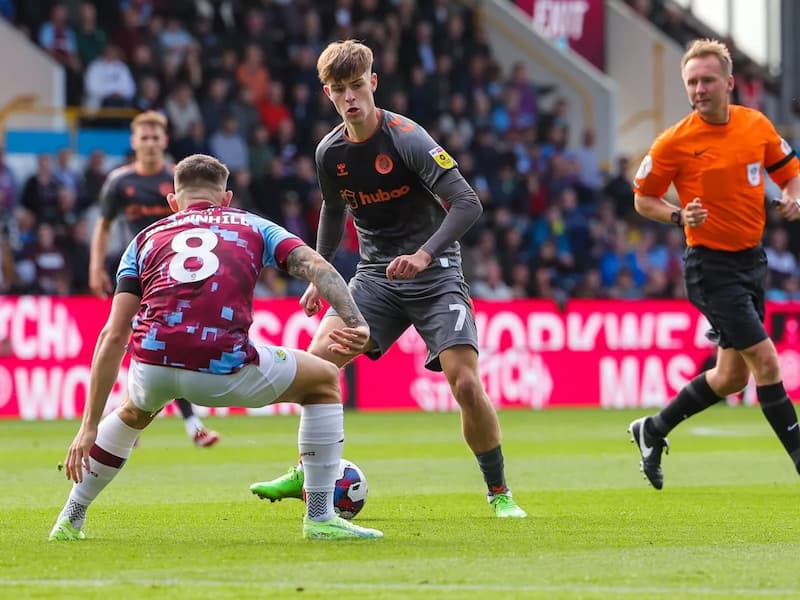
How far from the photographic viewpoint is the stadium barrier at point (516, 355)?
687 inches

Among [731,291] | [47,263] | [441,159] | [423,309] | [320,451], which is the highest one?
[441,159]

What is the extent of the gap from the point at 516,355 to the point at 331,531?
41.0 feet

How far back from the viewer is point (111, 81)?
21469 millimetres

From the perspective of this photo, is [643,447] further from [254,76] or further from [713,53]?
[254,76]

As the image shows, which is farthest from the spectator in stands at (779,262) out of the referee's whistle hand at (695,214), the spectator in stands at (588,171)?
the referee's whistle hand at (695,214)

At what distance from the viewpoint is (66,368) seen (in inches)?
690

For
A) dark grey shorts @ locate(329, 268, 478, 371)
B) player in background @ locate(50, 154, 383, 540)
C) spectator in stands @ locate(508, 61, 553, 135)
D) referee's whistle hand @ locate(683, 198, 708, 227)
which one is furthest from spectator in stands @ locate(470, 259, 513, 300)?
player in background @ locate(50, 154, 383, 540)

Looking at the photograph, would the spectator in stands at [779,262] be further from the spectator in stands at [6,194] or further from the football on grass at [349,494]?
the football on grass at [349,494]

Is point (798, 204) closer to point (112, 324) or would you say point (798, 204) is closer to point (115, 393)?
point (112, 324)

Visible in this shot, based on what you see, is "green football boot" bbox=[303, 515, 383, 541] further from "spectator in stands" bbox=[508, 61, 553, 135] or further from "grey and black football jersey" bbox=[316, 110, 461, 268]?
"spectator in stands" bbox=[508, 61, 553, 135]

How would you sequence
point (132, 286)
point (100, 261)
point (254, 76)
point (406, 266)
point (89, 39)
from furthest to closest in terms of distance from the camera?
point (254, 76) < point (89, 39) < point (100, 261) < point (406, 266) < point (132, 286)

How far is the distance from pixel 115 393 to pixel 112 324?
10719 millimetres

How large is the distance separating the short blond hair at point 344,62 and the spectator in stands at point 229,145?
13.8m

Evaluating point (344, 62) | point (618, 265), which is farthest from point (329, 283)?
point (618, 265)
